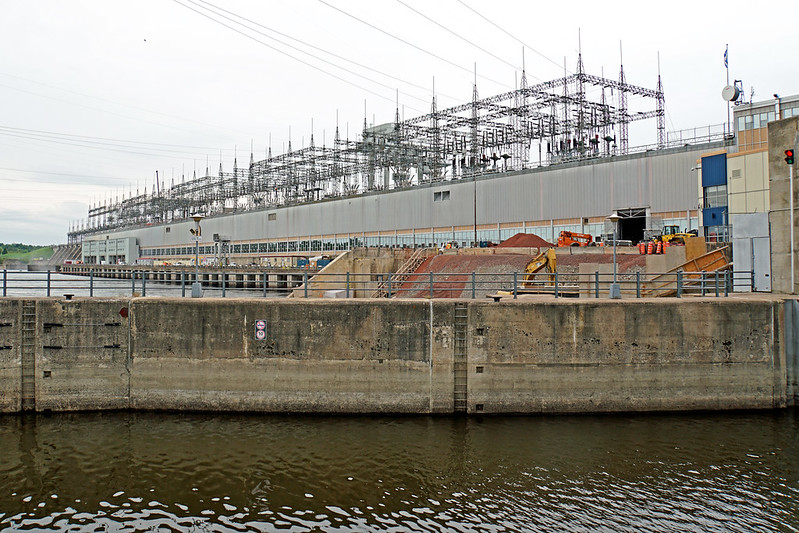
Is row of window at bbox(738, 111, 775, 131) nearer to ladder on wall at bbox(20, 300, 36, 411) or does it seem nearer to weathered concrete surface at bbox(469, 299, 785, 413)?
weathered concrete surface at bbox(469, 299, 785, 413)

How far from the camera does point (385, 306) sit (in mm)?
20297

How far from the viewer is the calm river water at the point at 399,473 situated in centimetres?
1249

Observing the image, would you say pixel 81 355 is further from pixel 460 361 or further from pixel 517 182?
pixel 517 182

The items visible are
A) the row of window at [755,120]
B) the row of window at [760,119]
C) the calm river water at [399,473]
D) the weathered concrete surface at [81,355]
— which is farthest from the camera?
the row of window at [755,120]

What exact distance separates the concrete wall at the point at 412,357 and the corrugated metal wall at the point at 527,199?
33.1 m

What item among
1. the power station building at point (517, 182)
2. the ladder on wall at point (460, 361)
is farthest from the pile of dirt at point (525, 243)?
the ladder on wall at point (460, 361)

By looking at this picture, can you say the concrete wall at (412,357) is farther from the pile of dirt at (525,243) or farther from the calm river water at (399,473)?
the pile of dirt at (525,243)

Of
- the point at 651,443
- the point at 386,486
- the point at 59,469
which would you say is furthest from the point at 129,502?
the point at 651,443

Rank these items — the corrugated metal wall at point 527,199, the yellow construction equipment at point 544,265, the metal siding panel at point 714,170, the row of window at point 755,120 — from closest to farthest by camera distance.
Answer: the yellow construction equipment at point 544,265 < the metal siding panel at point 714,170 < the row of window at point 755,120 < the corrugated metal wall at point 527,199

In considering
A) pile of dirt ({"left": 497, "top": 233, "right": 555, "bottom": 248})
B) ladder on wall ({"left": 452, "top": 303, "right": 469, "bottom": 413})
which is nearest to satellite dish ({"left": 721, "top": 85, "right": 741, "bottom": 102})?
pile of dirt ({"left": 497, "top": 233, "right": 555, "bottom": 248})

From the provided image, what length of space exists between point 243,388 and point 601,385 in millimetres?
12319

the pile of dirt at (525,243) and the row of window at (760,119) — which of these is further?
the pile of dirt at (525,243)

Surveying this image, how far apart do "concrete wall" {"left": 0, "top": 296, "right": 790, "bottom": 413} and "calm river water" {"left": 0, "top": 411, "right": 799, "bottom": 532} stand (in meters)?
0.77

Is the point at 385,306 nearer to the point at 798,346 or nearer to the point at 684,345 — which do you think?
the point at 684,345
